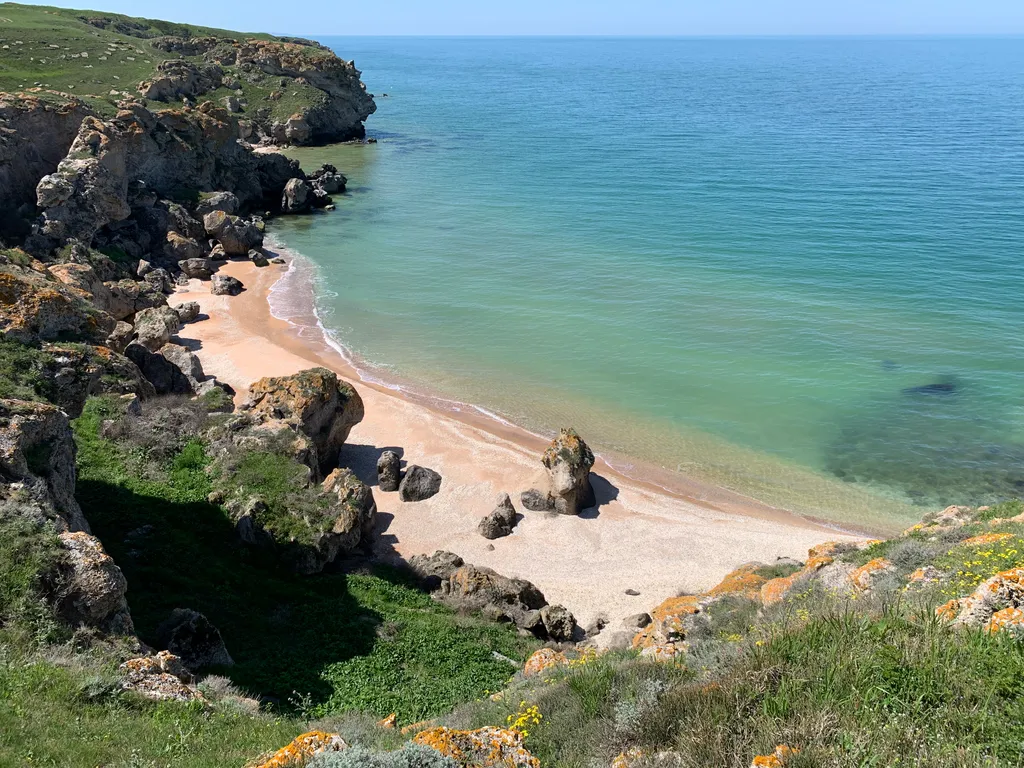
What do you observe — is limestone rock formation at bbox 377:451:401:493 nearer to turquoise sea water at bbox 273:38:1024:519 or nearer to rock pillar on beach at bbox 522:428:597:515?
rock pillar on beach at bbox 522:428:597:515

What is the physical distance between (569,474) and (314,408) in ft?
29.1

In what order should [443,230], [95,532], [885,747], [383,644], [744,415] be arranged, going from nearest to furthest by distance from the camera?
[885,747] < [383,644] < [95,532] < [744,415] < [443,230]

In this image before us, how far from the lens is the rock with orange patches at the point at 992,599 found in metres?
9.10

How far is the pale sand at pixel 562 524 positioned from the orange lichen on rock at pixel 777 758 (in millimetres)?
12766

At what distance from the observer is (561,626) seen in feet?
61.4

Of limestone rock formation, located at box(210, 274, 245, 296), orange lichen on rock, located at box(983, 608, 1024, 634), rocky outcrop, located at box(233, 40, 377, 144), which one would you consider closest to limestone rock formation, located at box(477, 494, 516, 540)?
orange lichen on rock, located at box(983, 608, 1024, 634)

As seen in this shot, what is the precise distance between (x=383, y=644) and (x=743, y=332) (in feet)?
91.3

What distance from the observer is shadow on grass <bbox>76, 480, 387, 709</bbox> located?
1490cm

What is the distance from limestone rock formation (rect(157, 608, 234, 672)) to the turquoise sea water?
17448 mm

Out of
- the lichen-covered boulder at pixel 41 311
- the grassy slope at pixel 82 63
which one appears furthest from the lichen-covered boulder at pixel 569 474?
the grassy slope at pixel 82 63

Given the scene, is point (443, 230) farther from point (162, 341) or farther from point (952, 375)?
point (952, 375)

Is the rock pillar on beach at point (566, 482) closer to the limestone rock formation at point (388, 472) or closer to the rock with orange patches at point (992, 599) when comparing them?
the limestone rock formation at point (388, 472)

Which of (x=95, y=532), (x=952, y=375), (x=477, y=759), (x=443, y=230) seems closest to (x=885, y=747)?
(x=477, y=759)

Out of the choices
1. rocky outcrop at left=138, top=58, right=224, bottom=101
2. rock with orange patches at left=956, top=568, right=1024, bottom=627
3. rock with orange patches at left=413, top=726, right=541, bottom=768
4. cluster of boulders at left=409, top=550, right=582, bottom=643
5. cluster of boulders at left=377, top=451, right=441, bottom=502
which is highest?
rocky outcrop at left=138, top=58, right=224, bottom=101
